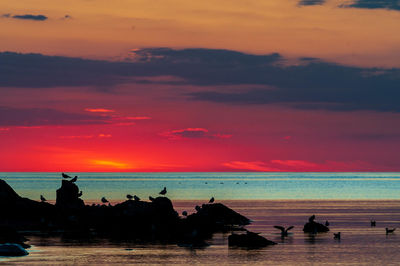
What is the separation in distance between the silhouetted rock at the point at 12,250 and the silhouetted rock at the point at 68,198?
31.3m

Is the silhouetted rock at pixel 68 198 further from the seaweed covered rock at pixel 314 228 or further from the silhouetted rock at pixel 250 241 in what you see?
the silhouetted rock at pixel 250 241

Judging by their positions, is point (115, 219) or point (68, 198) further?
point (68, 198)

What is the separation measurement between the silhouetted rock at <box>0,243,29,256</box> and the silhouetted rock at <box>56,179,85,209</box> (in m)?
31.3

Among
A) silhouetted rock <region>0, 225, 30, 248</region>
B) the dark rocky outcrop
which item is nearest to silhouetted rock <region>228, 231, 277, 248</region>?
the dark rocky outcrop

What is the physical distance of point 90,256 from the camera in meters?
61.0

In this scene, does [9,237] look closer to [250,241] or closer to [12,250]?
[12,250]

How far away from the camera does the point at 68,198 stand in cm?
9344

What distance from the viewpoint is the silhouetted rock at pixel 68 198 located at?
3644 inches

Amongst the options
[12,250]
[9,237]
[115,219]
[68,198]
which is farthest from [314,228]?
[12,250]

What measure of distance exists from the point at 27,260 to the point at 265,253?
60.7 feet

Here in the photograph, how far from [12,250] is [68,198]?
33.5 metres

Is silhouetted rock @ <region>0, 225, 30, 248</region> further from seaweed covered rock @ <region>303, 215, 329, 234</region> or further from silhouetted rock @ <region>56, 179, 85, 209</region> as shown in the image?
seaweed covered rock @ <region>303, 215, 329, 234</region>

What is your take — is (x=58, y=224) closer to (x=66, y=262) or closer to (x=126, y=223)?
(x=126, y=223)

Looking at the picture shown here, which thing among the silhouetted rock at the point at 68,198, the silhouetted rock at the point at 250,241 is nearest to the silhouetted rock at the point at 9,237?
the silhouetted rock at the point at 250,241
